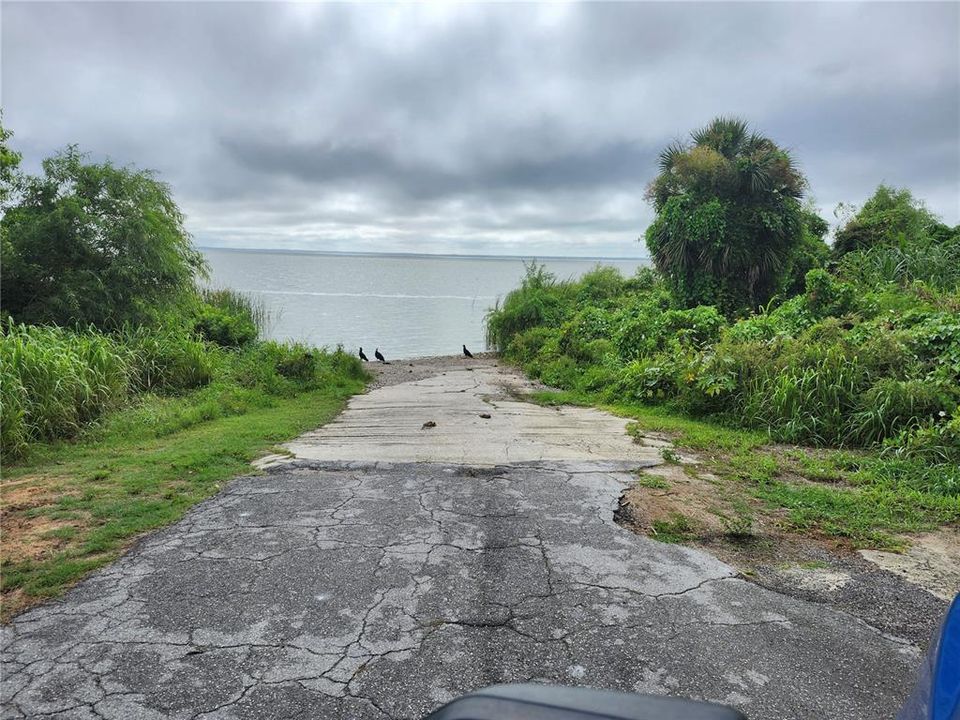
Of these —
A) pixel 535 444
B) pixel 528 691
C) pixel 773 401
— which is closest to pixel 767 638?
pixel 528 691

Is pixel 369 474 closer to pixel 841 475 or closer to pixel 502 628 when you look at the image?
pixel 502 628

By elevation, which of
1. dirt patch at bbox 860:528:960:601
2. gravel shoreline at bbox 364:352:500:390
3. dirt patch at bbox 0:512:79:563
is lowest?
gravel shoreline at bbox 364:352:500:390

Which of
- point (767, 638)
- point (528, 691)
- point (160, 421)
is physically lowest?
point (160, 421)

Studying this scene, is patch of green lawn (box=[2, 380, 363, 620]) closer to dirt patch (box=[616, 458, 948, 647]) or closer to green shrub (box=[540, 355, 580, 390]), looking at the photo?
dirt patch (box=[616, 458, 948, 647])

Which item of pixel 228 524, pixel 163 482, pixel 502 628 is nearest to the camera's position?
pixel 502 628

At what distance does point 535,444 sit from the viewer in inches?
259

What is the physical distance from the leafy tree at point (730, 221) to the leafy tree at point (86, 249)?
40.4 feet

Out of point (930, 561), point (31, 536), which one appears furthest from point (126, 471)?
point (930, 561)

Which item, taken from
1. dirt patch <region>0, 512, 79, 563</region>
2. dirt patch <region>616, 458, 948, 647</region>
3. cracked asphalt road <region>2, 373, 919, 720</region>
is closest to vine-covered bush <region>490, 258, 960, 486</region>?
dirt patch <region>616, 458, 948, 647</region>

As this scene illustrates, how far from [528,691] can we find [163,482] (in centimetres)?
505

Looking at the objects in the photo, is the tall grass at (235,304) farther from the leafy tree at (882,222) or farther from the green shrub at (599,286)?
the leafy tree at (882,222)

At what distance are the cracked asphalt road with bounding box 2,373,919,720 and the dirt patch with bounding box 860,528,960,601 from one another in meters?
0.78

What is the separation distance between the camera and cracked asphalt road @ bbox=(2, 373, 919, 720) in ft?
7.95

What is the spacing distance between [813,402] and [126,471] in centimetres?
724
